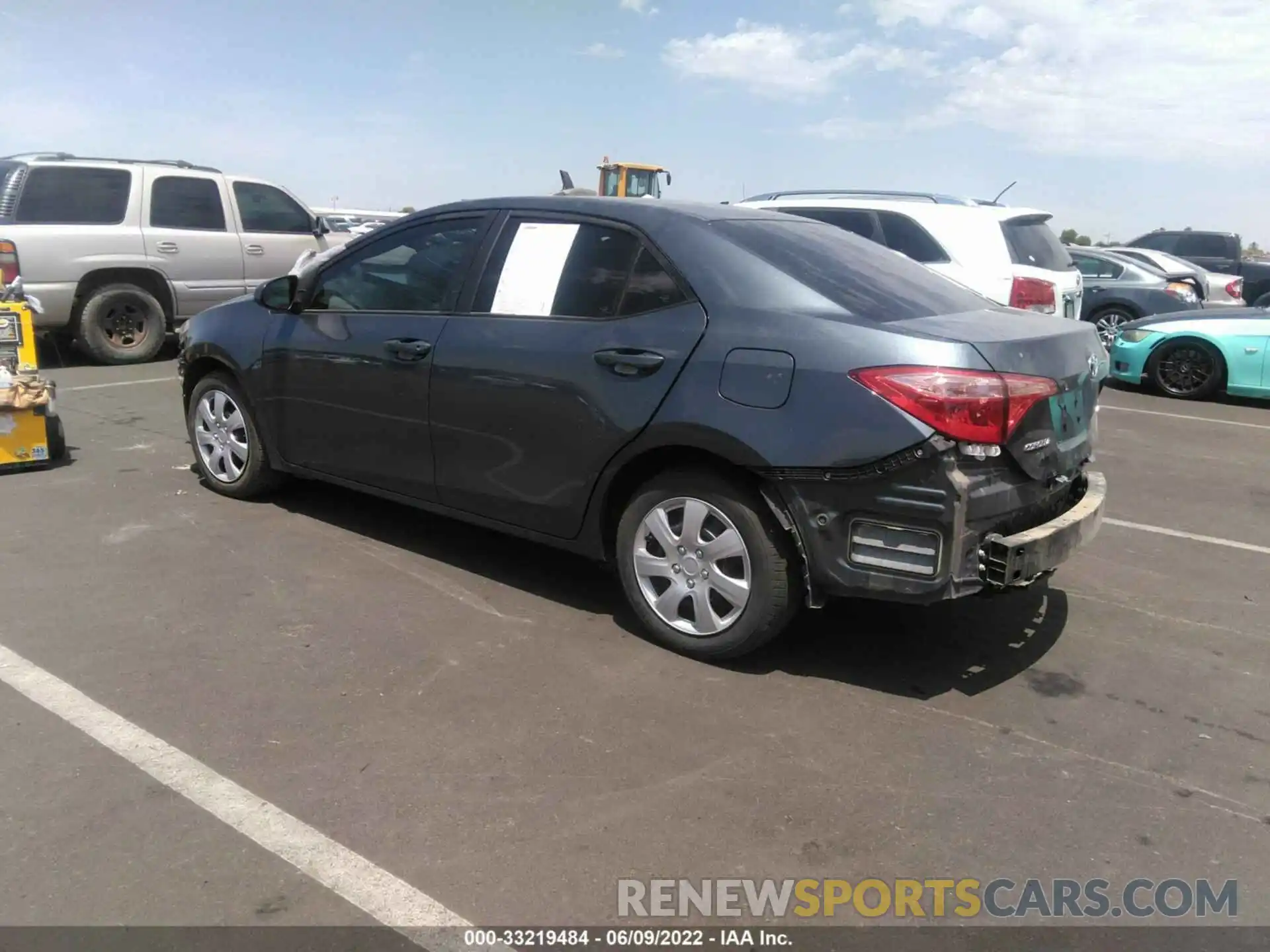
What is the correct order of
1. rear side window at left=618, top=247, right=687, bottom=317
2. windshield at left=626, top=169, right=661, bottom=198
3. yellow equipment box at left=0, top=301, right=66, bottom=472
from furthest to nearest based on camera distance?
windshield at left=626, top=169, right=661, bottom=198, yellow equipment box at left=0, top=301, right=66, bottom=472, rear side window at left=618, top=247, right=687, bottom=317

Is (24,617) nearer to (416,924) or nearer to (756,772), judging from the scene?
(416,924)

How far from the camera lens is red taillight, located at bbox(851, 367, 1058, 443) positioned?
3311 millimetres

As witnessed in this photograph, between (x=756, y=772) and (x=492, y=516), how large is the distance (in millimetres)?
1765

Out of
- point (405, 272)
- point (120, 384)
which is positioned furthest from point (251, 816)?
point (120, 384)

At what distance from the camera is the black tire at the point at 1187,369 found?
10727 millimetres

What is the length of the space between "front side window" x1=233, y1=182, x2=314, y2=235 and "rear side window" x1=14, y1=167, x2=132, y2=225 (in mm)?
1268

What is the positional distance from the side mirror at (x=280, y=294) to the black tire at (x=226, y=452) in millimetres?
507

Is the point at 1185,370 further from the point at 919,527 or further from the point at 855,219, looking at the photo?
the point at 919,527

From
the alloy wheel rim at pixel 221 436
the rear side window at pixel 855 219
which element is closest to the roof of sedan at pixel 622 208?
the alloy wheel rim at pixel 221 436

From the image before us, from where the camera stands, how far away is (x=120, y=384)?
9828 millimetres

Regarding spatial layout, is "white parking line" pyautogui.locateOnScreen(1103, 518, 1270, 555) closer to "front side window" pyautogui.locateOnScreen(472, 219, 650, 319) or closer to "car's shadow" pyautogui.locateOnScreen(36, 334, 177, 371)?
"front side window" pyautogui.locateOnScreen(472, 219, 650, 319)

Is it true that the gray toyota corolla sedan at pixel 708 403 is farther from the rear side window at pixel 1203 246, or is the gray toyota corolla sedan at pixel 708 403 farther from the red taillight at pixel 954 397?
the rear side window at pixel 1203 246

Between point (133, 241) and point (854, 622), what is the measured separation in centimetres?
912

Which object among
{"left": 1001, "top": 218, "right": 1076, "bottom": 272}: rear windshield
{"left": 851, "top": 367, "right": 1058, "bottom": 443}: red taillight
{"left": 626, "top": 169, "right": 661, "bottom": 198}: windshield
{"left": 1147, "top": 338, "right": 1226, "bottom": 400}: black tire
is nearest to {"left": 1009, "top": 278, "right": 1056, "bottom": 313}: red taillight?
{"left": 1001, "top": 218, "right": 1076, "bottom": 272}: rear windshield
